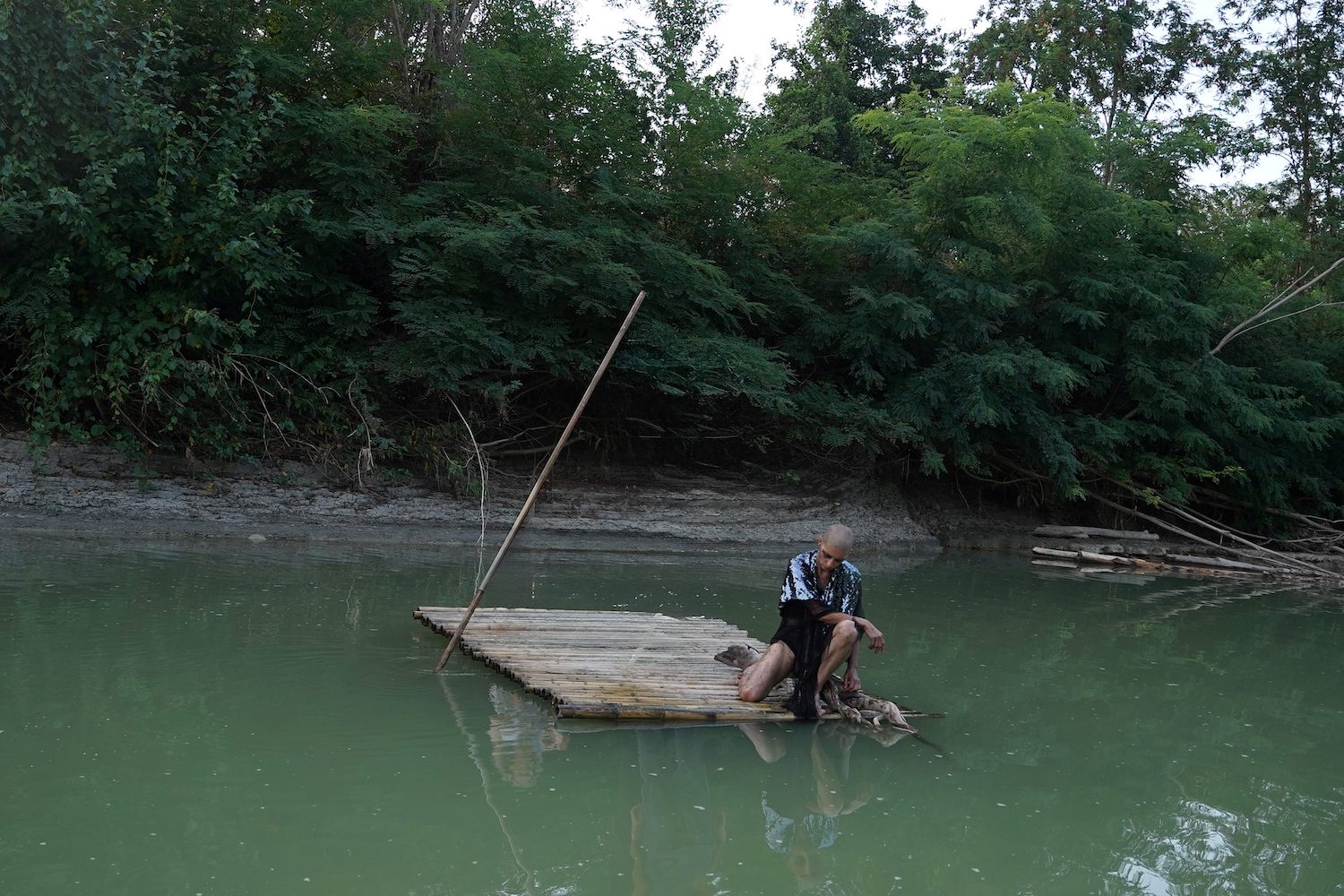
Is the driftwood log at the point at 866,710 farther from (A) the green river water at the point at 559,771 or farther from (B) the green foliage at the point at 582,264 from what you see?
(B) the green foliage at the point at 582,264

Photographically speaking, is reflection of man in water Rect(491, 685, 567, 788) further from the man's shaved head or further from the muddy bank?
the muddy bank

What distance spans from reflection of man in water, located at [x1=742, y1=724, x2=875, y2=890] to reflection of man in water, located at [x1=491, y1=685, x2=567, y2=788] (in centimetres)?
89

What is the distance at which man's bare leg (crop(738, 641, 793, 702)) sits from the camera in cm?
512

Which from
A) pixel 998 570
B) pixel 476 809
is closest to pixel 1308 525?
pixel 998 570

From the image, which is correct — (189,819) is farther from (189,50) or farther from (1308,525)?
(1308,525)

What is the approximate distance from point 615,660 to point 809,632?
3.60 ft

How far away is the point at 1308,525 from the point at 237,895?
15.5 metres

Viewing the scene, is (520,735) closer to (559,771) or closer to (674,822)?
(559,771)

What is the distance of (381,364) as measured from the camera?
35.3ft

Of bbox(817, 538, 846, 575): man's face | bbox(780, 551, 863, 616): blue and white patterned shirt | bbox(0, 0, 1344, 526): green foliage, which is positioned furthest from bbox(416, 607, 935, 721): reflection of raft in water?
bbox(0, 0, 1344, 526): green foliage

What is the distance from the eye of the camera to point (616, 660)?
5.64 metres

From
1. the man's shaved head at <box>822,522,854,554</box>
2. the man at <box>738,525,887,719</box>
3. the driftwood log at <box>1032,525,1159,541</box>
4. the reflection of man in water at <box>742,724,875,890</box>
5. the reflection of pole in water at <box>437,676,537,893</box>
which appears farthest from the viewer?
the driftwood log at <box>1032,525,1159,541</box>

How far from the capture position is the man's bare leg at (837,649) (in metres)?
4.96

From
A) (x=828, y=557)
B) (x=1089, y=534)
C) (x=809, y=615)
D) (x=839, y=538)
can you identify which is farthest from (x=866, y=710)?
(x=1089, y=534)
